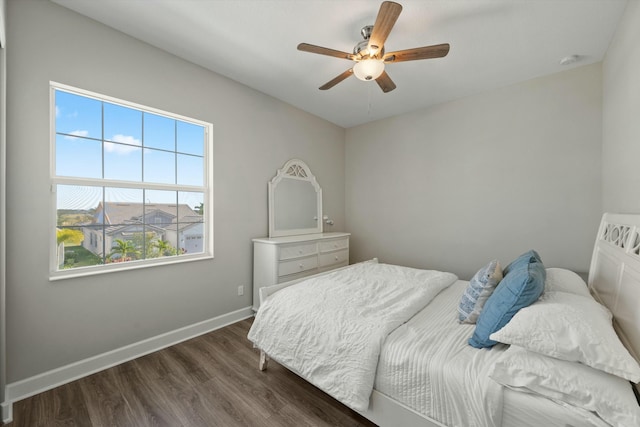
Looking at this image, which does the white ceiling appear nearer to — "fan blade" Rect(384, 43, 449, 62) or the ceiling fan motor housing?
the ceiling fan motor housing

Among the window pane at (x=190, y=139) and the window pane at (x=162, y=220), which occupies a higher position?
the window pane at (x=190, y=139)

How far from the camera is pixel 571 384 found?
972mm

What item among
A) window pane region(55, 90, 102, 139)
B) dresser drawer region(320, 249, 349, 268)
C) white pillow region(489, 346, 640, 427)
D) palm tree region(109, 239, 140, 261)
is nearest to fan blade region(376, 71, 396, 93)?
white pillow region(489, 346, 640, 427)

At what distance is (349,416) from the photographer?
1.60 metres

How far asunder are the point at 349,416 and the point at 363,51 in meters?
2.41

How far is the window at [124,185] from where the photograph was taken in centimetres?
199

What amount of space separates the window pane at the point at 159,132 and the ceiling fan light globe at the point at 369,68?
1.86 metres

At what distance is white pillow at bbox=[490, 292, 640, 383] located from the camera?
36.7 inches

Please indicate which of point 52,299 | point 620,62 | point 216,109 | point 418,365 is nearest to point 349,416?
point 418,365

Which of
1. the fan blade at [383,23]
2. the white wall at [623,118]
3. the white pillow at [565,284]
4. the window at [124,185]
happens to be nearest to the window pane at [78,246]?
the window at [124,185]

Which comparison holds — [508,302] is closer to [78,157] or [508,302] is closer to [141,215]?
[141,215]

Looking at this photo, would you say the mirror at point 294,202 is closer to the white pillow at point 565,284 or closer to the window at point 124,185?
the window at point 124,185

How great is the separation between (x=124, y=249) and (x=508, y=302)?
2808mm

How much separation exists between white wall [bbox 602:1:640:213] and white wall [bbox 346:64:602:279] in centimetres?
22
